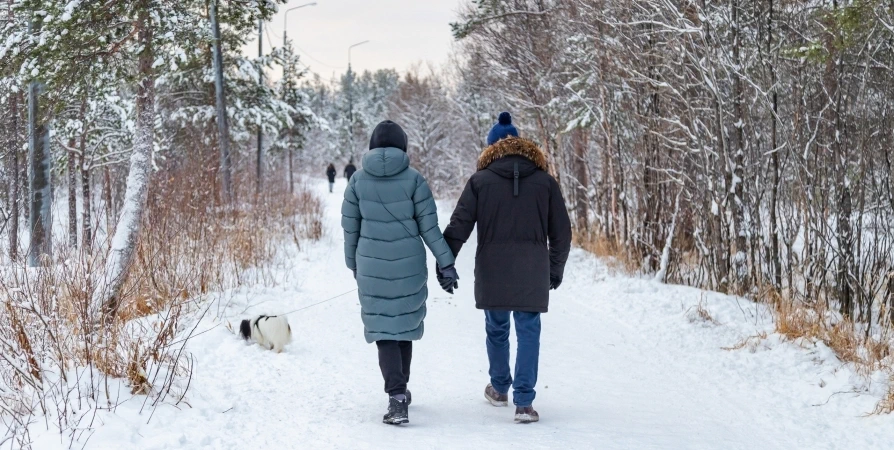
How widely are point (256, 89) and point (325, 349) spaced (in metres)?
15.7

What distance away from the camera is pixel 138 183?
7.08 meters

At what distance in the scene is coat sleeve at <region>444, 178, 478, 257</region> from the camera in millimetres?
4500

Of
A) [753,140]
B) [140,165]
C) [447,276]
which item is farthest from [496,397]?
[753,140]

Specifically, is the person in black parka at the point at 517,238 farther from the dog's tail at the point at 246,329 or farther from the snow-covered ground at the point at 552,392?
the dog's tail at the point at 246,329

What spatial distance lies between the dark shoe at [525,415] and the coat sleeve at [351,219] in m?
1.46

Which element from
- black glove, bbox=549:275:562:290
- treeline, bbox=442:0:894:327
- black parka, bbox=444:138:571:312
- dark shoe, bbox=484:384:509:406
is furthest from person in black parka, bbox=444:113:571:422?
treeline, bbox=442:0:894:327

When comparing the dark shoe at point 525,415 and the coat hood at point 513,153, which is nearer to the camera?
the dark shoe at point 525,415

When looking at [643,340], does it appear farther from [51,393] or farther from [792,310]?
[51,393]

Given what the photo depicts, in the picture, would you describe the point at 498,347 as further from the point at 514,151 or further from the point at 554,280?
the point at 514,151

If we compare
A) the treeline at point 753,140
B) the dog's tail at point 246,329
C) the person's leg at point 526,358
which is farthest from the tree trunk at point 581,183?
the person's leg at point 526,358

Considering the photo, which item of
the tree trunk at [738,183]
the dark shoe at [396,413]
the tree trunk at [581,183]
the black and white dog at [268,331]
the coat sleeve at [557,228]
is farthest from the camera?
the tree trunk at [581,183]

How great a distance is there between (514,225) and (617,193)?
836cm

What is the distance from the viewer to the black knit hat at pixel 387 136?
441cm

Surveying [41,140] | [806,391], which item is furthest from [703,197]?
[41,140]
